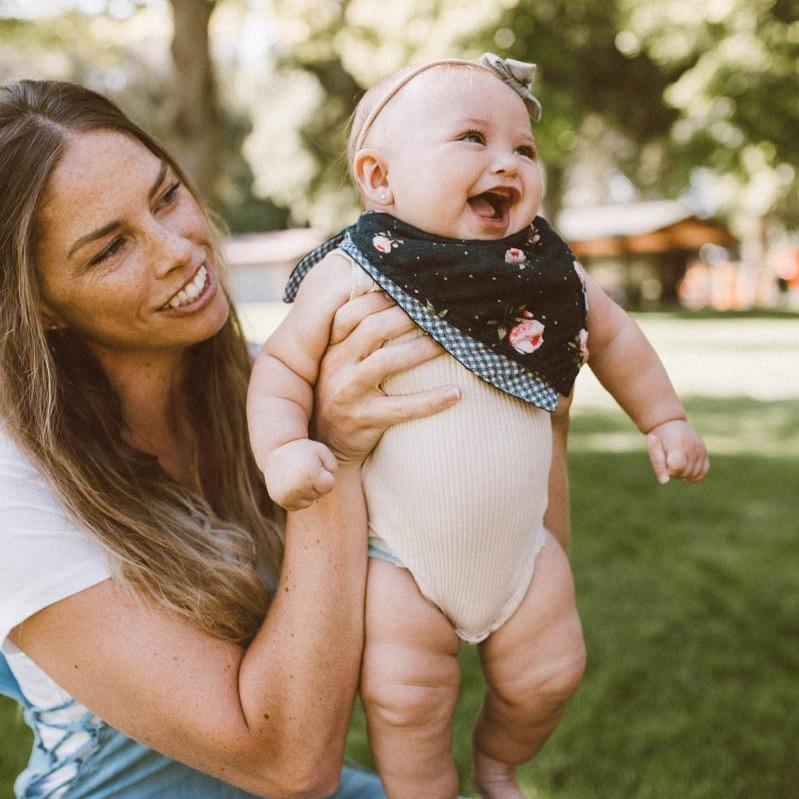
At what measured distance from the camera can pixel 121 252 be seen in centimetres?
184

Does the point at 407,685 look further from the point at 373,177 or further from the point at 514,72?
the point at 514,72

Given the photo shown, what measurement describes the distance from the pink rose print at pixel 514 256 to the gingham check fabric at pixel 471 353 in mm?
165

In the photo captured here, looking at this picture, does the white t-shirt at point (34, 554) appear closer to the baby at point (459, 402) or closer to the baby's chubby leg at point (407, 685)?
the baby at point (459, 402)

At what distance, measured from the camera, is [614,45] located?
20281 millimetres

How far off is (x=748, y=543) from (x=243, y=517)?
4.60 metres

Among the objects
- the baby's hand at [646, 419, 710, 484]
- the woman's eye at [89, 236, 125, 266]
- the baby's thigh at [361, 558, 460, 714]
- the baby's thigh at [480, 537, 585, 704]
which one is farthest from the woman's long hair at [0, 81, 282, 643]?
the baby's hand at [646, 419, 710, 484]

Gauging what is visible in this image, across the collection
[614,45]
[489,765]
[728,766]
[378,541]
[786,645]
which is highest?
[378,541]

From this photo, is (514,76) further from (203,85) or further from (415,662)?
(203,85)

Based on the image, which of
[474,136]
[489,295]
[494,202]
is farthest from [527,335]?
Result: [474,136]

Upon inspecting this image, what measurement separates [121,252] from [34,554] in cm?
62

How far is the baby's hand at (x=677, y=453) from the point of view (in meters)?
1.88

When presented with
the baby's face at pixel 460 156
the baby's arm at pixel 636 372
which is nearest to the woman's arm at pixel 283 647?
the baby's face at pixel 460 156

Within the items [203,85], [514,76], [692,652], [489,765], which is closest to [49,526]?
[489,765]

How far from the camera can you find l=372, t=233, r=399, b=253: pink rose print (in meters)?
1.70
